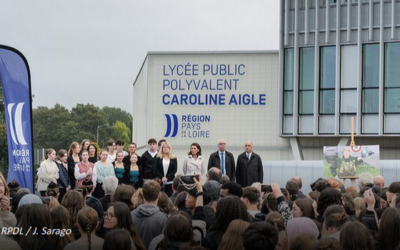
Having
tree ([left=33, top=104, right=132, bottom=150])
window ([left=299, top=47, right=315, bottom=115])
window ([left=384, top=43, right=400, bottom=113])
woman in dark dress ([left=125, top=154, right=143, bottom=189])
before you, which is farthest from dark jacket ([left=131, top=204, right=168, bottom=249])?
tree ([left=33, top=104, right=132, bottom=150])

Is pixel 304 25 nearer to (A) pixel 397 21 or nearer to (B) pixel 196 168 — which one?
(A) pixel 397 21

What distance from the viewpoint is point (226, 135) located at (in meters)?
43.1

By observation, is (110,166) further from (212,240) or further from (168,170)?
(212,240)

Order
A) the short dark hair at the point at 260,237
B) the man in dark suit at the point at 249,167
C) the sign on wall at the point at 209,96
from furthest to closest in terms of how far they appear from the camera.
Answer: the sign on wall at the point at 209,96 < the man in dark suit at the point at 249,167 < the short dark hair at the point at 260,237

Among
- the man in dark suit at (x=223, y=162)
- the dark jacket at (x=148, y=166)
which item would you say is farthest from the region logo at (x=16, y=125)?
the man in dark suit at (x=223, y=162)

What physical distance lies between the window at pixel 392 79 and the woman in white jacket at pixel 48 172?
24.9 m

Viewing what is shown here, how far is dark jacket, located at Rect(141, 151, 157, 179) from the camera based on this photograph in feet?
61.8

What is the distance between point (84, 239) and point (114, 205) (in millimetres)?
800

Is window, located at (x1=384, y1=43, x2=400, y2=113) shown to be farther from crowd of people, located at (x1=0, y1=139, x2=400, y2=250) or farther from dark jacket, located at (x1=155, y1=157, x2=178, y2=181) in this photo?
crowd of people, located at (x1=0, y1=139, x2=400, y2=250)

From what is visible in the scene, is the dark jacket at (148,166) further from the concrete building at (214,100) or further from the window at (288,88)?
the window at (288,88)

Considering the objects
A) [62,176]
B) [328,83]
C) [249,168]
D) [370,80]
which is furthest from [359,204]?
[328,83]

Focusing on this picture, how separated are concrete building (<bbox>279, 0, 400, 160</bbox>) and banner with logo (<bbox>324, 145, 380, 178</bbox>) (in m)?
16.1

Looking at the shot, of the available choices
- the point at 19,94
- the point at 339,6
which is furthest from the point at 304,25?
the point at 19,94

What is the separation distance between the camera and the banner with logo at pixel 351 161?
23.0m
